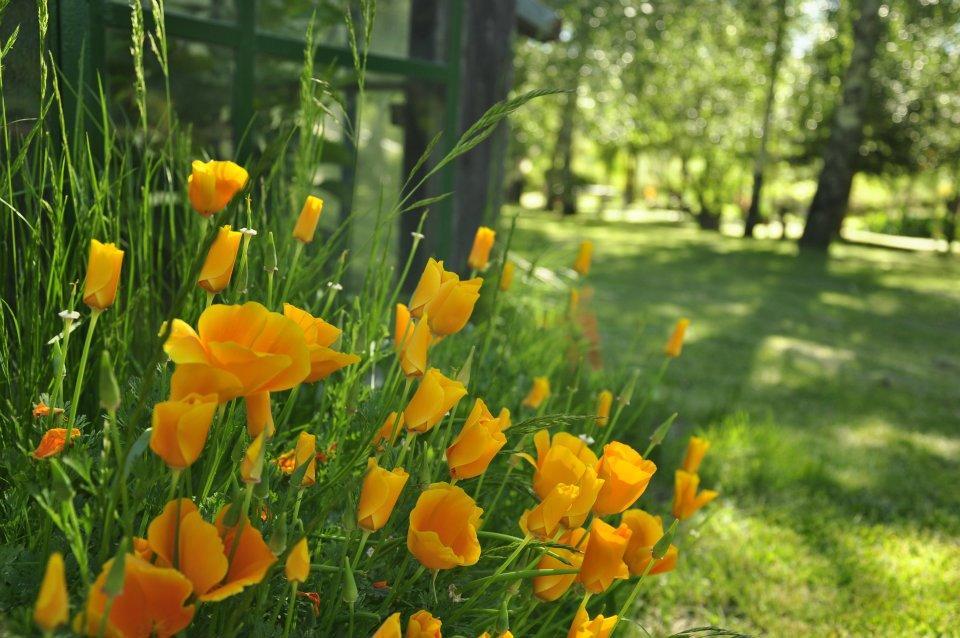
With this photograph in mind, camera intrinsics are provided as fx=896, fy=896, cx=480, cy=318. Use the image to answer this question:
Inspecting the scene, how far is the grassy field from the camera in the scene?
7.69ft

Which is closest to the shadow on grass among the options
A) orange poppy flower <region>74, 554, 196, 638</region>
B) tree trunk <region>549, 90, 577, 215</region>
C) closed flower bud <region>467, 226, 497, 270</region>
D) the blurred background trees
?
closed flower bud <region>467, 226, 497, 270</region>

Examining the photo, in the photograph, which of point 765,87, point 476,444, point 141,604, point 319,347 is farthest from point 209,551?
point 765,87

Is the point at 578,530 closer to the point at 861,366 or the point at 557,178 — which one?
the point at 861,366

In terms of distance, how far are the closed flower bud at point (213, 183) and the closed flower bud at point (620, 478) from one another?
53 centimetres

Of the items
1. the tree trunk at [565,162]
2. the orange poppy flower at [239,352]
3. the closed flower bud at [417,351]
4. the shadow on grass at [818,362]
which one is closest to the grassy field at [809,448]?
the shadow on grass at [818,362]

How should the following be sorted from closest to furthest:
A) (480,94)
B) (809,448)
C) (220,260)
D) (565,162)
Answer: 1. (220,260)
2. (809,448)
3. (480,94)
4. (565,162)

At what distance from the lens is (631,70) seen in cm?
1747

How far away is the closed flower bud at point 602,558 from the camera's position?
1020 mm

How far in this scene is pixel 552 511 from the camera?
98 cm

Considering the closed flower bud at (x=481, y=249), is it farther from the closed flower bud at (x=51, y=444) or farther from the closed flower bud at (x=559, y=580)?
the closed flower bud at (x=51, y=444)

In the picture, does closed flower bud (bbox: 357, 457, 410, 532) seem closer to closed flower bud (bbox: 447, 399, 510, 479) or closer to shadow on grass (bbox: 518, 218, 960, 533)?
closed flower bud (bbox: 447, 399, 510, 479)

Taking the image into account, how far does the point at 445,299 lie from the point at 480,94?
351cm

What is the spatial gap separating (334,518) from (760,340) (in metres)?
5.18

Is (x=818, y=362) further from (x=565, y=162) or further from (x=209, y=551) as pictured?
(x=565, y=162)
